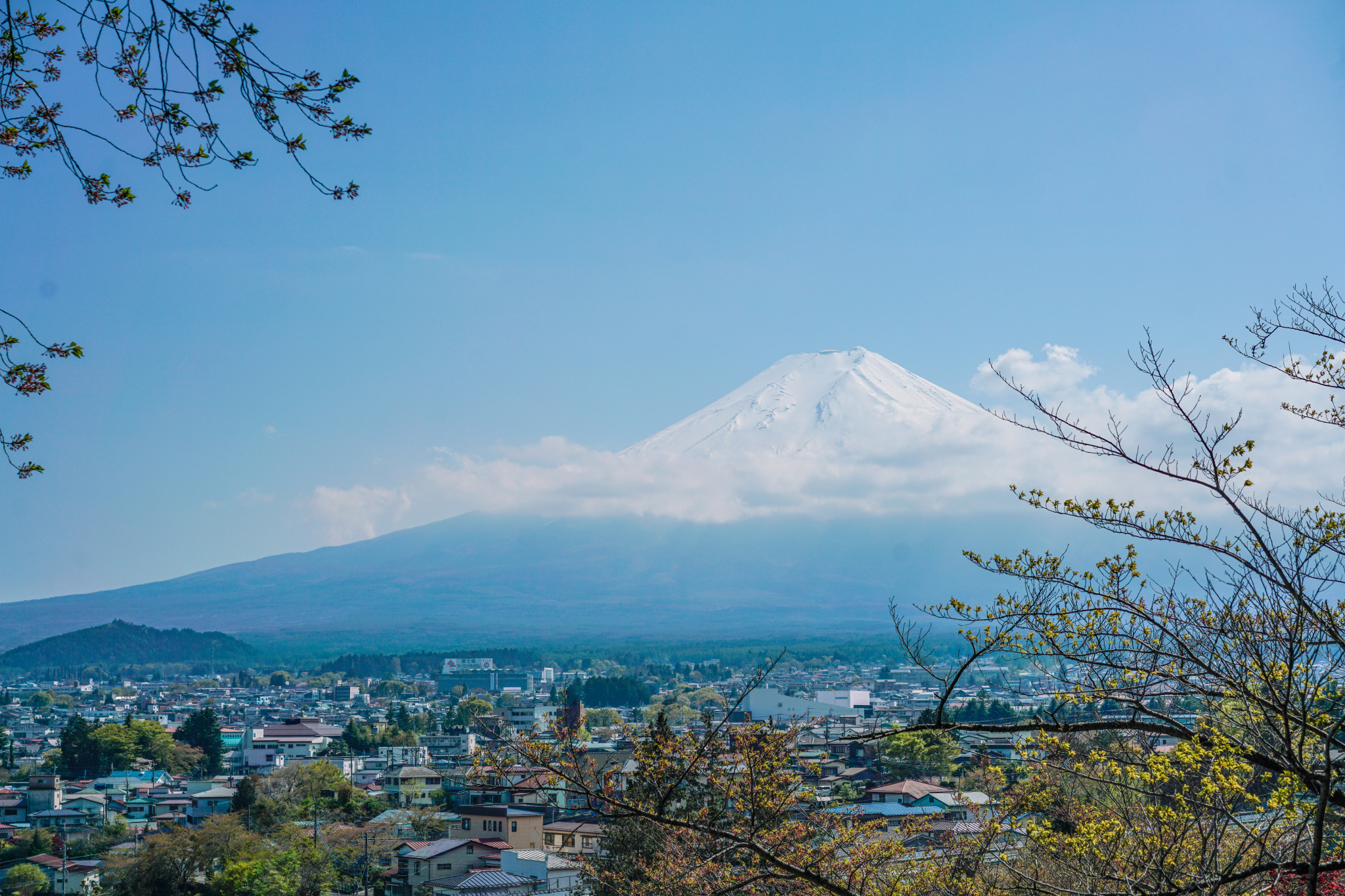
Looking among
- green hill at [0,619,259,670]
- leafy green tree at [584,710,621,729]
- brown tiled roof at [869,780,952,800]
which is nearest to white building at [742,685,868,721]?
leafy green tree at [584,710,621,729]

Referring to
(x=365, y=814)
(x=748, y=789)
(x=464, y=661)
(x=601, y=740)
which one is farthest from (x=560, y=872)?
(x=464, y=661)

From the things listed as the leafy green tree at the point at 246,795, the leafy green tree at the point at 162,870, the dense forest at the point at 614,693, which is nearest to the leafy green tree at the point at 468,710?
the dense forest at the point at 614,693

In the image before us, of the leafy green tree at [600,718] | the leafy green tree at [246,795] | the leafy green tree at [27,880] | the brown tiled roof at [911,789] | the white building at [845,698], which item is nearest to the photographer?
the leafy green tree at [27,880]

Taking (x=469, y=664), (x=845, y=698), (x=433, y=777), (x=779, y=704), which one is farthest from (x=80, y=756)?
(x=469, y=664)

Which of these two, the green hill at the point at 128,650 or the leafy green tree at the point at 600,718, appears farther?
the green hill at the point at 128,650

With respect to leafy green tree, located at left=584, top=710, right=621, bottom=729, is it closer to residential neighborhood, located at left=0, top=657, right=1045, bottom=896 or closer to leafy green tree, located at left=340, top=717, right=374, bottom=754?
residential neighborhood, located at left=0, top=657, right=1045, bottom=896

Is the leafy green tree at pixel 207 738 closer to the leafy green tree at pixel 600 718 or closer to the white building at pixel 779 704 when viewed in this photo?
the leafy green tree at pixel 600 718

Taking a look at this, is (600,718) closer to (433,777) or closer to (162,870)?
(433,777)

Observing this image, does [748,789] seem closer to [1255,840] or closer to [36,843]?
[1255,840]
